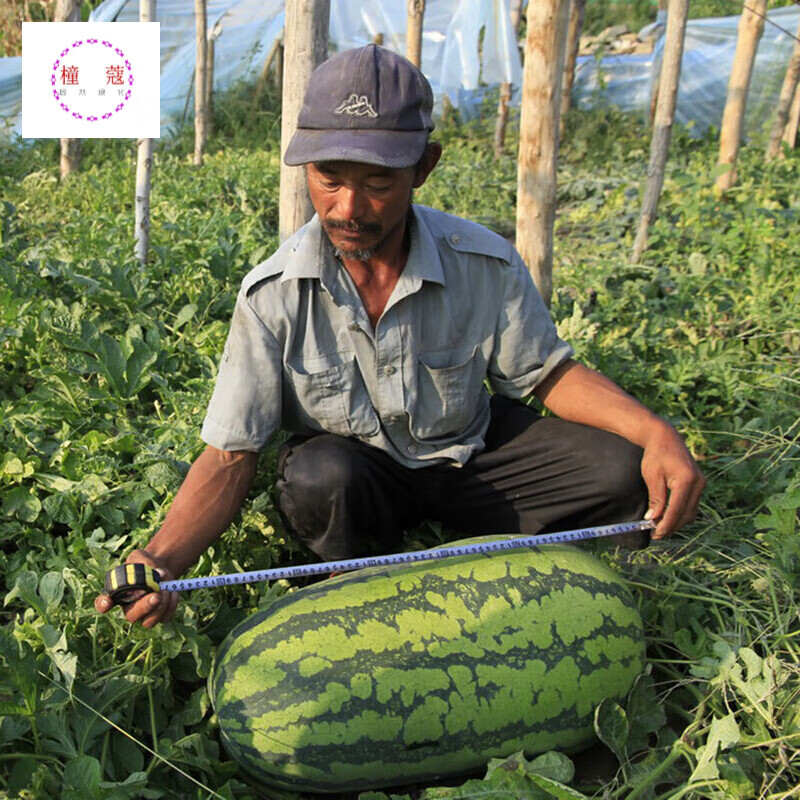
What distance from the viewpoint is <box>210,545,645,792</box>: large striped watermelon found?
81.4 inches

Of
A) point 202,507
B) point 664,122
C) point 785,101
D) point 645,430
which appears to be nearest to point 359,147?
point 202,507

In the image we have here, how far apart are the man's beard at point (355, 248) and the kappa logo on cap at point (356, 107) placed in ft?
0.90

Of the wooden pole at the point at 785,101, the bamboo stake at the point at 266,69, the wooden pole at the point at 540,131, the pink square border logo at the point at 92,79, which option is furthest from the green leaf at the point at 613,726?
the bamboo stake at the point at 266,69

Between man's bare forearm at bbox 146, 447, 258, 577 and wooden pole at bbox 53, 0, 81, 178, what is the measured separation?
19.7 feet

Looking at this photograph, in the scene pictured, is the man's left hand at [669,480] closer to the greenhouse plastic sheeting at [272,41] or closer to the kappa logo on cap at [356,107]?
the kappa logo on cap at [356,107]

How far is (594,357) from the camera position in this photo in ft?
12.2

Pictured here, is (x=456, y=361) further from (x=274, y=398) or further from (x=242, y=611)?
(x=242, y=611)

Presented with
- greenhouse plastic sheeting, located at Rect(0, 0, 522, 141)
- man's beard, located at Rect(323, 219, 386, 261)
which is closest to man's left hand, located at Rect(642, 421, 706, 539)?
man's beard, located at Rect(323, 219, 386, 261)

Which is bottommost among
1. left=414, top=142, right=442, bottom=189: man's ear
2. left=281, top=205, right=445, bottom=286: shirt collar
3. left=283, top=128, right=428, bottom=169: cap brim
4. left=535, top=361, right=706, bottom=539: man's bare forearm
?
left=535, top=361, right=706, bottom=539: man's bare forearm

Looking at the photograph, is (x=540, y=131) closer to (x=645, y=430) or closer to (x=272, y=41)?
(x=645, y=430)

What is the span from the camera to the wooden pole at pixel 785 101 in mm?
8914

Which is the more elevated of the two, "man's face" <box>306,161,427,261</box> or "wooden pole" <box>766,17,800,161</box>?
"man's face" <box>306,161,427,261</box>

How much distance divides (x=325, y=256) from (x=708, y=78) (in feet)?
36.2

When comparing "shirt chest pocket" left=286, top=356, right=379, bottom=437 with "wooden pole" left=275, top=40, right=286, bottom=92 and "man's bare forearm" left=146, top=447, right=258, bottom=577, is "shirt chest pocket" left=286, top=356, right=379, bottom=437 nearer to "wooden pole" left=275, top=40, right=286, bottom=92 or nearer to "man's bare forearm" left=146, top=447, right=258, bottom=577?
"man's bare forearm" left=146, top=447, right=258, bottom=577
